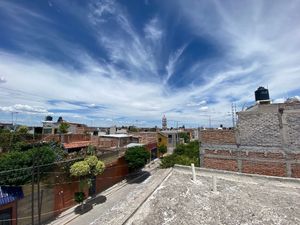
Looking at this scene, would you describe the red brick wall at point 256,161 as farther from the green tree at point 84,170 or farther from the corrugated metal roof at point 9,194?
the corrugated metal roof at point 9,194

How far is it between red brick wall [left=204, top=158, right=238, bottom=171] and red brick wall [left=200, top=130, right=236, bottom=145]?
1.40 m

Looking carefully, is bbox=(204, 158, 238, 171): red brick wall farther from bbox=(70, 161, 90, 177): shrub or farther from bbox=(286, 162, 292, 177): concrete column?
bbox=(70, 161, 90, 177): shrub

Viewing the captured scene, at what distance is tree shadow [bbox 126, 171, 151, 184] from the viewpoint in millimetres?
25487

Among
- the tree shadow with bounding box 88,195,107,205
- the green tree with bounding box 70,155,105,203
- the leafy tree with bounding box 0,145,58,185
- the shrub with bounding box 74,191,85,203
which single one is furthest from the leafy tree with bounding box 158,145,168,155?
the leafy tree with bounding box 0,145,58,185

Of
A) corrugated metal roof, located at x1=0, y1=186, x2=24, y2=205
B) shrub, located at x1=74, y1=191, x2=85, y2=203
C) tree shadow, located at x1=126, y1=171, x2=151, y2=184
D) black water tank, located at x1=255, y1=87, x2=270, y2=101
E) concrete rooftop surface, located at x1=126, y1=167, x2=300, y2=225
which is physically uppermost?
black water tank, located at x1=255, y1=87, x2=270, y2=101

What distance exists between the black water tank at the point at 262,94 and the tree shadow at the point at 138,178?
18912 mm

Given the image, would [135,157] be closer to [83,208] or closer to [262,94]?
[83,208]

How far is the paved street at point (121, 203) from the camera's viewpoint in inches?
209

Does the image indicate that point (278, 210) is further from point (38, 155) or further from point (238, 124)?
point (38, 155)

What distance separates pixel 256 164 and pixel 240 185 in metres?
7.11

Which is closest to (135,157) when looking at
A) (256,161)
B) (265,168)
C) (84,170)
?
(84,170)

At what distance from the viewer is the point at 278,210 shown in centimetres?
564

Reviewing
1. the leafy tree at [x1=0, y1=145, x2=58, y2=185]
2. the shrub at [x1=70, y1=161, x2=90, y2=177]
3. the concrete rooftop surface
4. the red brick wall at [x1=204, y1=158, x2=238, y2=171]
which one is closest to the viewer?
the concrete rooftop surface

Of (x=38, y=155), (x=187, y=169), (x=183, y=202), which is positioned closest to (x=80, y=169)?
(x=38, y=155)
